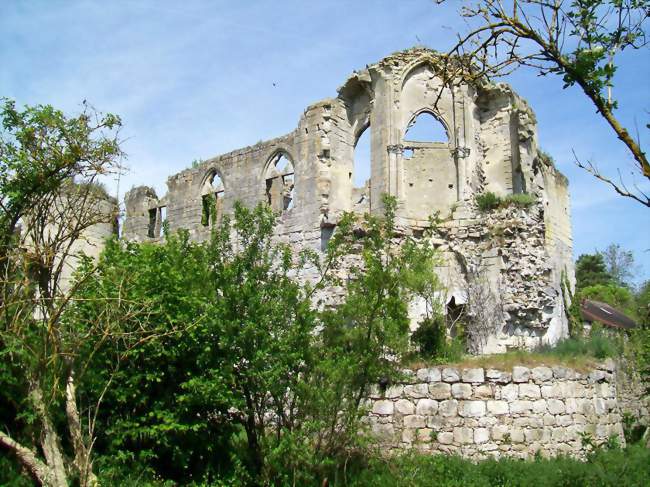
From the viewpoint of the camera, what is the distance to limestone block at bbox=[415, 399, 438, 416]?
11.4 m

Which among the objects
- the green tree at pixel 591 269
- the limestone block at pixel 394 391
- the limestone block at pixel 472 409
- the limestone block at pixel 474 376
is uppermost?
the green tree at pixel 591 269

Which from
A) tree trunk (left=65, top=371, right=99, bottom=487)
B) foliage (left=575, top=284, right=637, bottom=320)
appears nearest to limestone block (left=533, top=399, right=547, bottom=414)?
tree trunk (left=65, top=371, right=99, bottom=487)

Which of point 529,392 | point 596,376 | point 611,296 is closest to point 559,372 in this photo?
point 529,392

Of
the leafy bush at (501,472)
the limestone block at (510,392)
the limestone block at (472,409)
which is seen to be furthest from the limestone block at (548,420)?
the limestone block at (472,409)

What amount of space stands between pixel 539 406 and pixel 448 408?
5.39ft

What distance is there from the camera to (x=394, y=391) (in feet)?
37.9

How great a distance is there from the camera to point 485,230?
53.8ft

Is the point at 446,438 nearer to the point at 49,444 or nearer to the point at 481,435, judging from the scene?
the point at 481,435

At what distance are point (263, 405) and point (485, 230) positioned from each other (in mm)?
9072

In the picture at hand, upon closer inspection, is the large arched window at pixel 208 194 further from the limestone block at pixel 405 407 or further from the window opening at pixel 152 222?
the limestone block at pixel 405 407

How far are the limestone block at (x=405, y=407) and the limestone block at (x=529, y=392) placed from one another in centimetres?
196

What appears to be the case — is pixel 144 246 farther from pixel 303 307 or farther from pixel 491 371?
pixel 491 371

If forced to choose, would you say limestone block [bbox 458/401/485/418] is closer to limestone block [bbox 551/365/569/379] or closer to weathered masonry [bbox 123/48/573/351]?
limestone block [bbox 551/365/569/379]

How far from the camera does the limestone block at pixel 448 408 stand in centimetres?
1129
